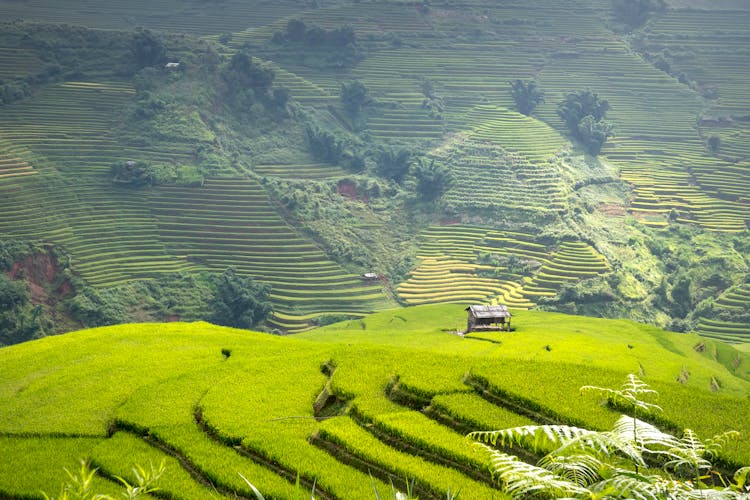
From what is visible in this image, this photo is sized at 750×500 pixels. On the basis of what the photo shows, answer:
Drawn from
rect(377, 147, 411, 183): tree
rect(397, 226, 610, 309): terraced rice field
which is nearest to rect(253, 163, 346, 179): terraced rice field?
rect(377, 147, 411, 183): tree

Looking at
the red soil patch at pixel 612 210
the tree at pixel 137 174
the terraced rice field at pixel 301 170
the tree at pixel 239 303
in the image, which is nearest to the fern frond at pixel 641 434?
the tree at pixel 239 303

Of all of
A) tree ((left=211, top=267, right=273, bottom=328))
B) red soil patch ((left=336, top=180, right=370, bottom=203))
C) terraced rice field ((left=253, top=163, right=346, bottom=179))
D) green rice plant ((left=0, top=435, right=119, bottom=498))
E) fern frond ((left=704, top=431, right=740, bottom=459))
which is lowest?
tree ((left=211, top=267, right=273, bottom=328))

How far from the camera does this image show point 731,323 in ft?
124

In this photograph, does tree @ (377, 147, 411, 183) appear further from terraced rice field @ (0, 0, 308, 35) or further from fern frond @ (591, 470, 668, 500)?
fern frond @ (591, 470, 668, 500)

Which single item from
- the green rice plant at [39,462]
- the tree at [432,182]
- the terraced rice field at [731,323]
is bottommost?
the terraced rice field at [731,323]

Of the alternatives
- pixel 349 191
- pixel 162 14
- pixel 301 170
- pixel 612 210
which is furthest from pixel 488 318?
pixel 162 14

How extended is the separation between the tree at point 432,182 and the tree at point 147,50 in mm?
22559

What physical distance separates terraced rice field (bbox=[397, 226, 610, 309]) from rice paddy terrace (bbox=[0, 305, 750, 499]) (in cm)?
2600

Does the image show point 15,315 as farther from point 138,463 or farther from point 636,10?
point 636,10

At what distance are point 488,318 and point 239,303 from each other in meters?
16.4

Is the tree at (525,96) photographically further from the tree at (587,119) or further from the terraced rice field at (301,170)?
the terraced rice field at (301,170)

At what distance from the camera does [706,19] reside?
240ft

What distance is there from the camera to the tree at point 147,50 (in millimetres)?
54312

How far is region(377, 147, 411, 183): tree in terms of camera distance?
52.5m
